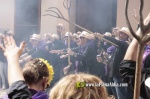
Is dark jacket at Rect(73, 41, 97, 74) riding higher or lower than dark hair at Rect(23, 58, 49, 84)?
lower

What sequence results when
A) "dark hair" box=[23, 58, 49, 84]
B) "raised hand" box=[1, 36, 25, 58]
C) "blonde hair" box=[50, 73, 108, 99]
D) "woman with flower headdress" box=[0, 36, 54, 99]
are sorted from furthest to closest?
1. "dark hair" box=[23, 58, 49, 84]
2. "raised hand" box=[1, 36, 25, 58]
3. "woman with flower headdress" box=[0, 36, 54, 99]
4. "blonde hair" box=[50, 73, 108, 99]

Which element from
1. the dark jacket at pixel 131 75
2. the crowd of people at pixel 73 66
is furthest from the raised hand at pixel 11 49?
the dark jacket at pixel 131 75

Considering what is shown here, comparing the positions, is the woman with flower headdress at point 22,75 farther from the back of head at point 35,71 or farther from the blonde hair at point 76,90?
the blonde hair at point 76,90

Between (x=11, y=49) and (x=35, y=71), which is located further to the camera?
(x=35, y=71)

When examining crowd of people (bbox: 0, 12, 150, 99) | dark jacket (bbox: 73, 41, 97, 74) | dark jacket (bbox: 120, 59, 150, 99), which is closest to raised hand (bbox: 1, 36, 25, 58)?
crowd of people (bbox: 0, 12, 150, 99)

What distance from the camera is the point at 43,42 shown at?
5363mm

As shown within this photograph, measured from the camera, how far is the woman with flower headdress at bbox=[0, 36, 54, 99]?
1.19 meters

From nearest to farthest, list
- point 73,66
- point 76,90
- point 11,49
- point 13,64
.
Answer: point 76,90
point 13,64
point 11,49
point 73,66

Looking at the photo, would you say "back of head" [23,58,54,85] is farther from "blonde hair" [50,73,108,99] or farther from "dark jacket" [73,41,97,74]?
"dark jacket" [73,41,97,74]

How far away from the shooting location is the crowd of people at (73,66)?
1146mm

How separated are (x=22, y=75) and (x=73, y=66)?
135 inches

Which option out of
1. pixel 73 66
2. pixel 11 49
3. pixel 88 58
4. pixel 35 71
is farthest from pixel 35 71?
pixel 73 66

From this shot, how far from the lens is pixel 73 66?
466cm

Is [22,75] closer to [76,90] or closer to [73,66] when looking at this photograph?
[76,90]
